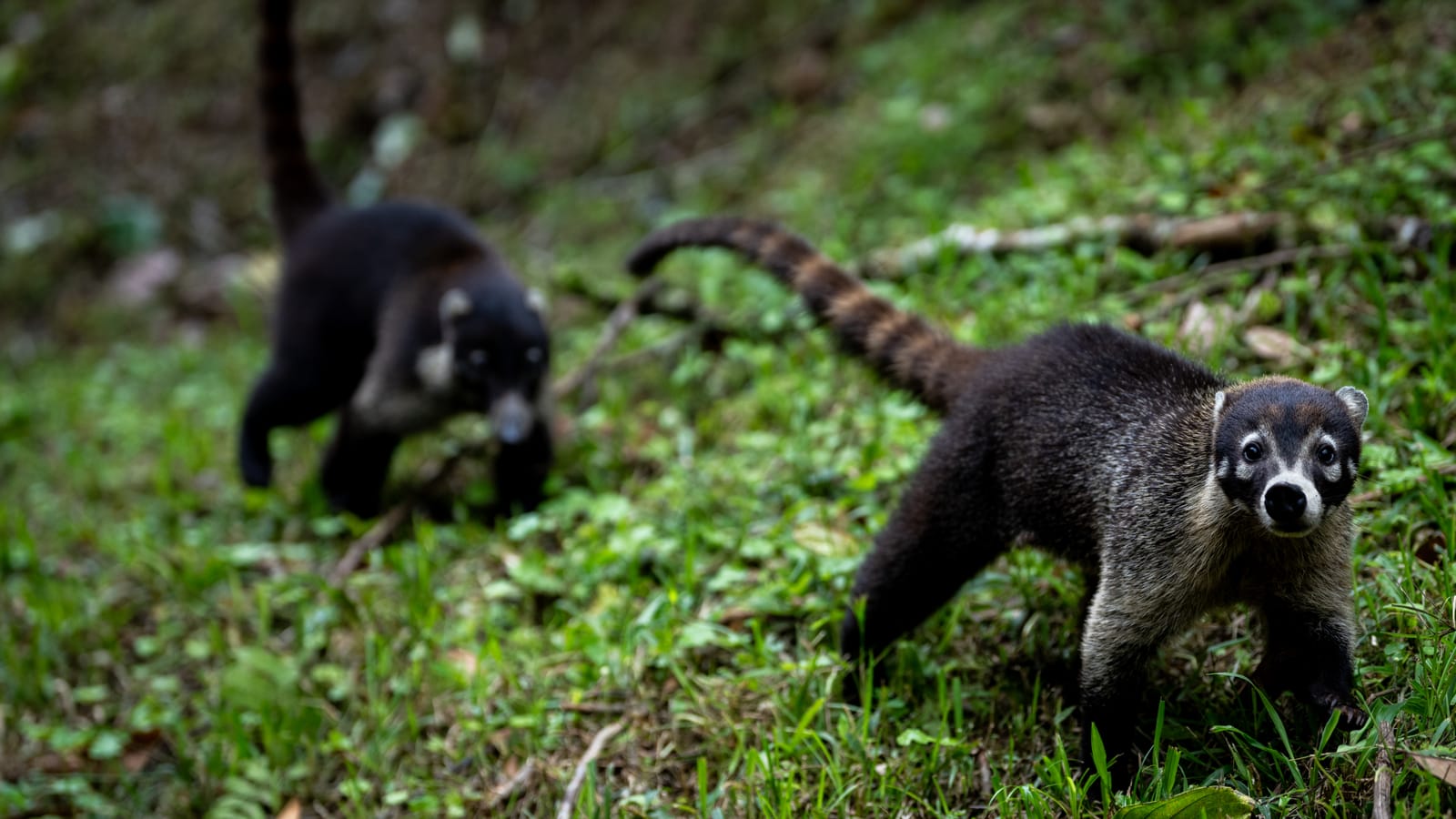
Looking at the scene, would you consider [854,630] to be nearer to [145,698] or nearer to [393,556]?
[393,556]

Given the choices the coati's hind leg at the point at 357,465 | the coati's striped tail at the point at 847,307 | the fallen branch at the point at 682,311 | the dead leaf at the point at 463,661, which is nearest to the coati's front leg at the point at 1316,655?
the coati's striped tail at the point at 847,307

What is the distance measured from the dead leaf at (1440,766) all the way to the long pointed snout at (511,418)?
333 centimetres

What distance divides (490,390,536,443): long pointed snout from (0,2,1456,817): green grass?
33cm

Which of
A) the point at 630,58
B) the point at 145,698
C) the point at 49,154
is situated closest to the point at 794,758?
the point at 145,698

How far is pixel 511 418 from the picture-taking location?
4820mm

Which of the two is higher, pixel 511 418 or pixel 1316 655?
pixel 1316 655

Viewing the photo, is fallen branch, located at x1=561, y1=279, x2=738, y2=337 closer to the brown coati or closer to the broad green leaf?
the brown coati

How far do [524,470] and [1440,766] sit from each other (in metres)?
3.54

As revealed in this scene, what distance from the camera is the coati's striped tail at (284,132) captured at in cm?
607

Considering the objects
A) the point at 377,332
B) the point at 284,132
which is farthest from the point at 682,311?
the point at 284,132

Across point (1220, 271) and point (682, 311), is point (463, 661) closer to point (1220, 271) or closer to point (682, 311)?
point (682, 311)

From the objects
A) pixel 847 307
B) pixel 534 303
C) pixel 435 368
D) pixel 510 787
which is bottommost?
pixel 510 787

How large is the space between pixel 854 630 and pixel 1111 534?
31.6 inches

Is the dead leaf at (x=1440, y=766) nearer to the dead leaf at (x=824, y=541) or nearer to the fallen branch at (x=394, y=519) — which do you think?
the dead leaf at (x=824, y=541)
